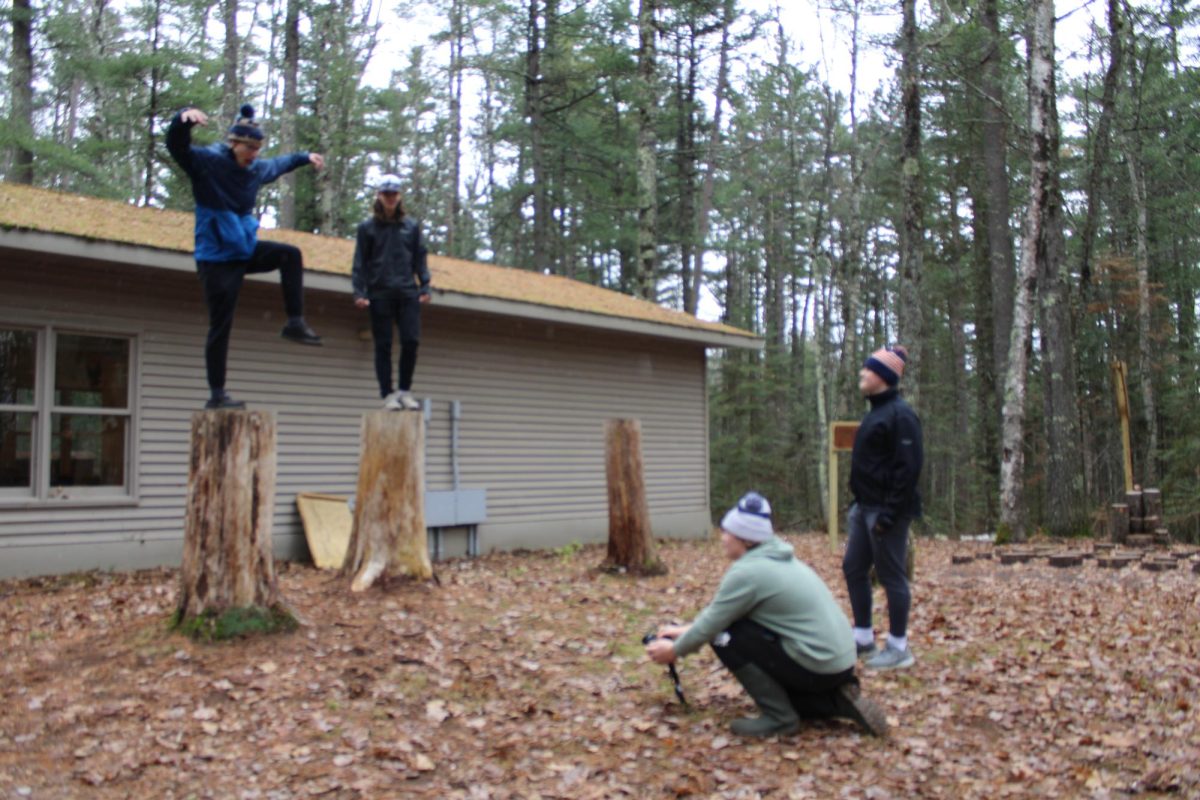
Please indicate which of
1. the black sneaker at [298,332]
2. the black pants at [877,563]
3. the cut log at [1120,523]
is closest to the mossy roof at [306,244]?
the black sneaker at [298,332]

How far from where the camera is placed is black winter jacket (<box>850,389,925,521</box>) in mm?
5727

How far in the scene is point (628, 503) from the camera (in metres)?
9.62

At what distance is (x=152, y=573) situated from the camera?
947 centimetres

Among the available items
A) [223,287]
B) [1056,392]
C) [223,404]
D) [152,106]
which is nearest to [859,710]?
[223,404]

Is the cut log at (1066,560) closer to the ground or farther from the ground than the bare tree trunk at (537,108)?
closer to the ground

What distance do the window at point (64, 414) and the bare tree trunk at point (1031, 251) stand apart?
11.8 meters

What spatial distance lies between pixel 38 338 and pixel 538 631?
5638 millimetres

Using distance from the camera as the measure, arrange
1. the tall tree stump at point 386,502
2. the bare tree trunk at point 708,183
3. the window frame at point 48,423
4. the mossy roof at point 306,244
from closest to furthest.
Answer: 1. the tall tree stump at point 386,502
2. the window frame at point 48,423
3. the mossy roof at point 306,244
4. the bare tree trunk at point 708,183

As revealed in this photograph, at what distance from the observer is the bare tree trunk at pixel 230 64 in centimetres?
2266

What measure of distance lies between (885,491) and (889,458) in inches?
7.8

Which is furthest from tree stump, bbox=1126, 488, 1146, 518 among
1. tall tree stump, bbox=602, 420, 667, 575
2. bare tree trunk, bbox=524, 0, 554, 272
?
bare tree trunk, bbox=524, 0, 554, 272

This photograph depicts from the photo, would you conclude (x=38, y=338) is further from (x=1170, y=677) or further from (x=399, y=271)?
(x=1170, y=677)

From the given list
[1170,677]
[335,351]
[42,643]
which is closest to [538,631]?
[42,643]

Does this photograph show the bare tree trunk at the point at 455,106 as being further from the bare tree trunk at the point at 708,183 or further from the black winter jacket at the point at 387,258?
the black winter jacket at the point at 387,258
